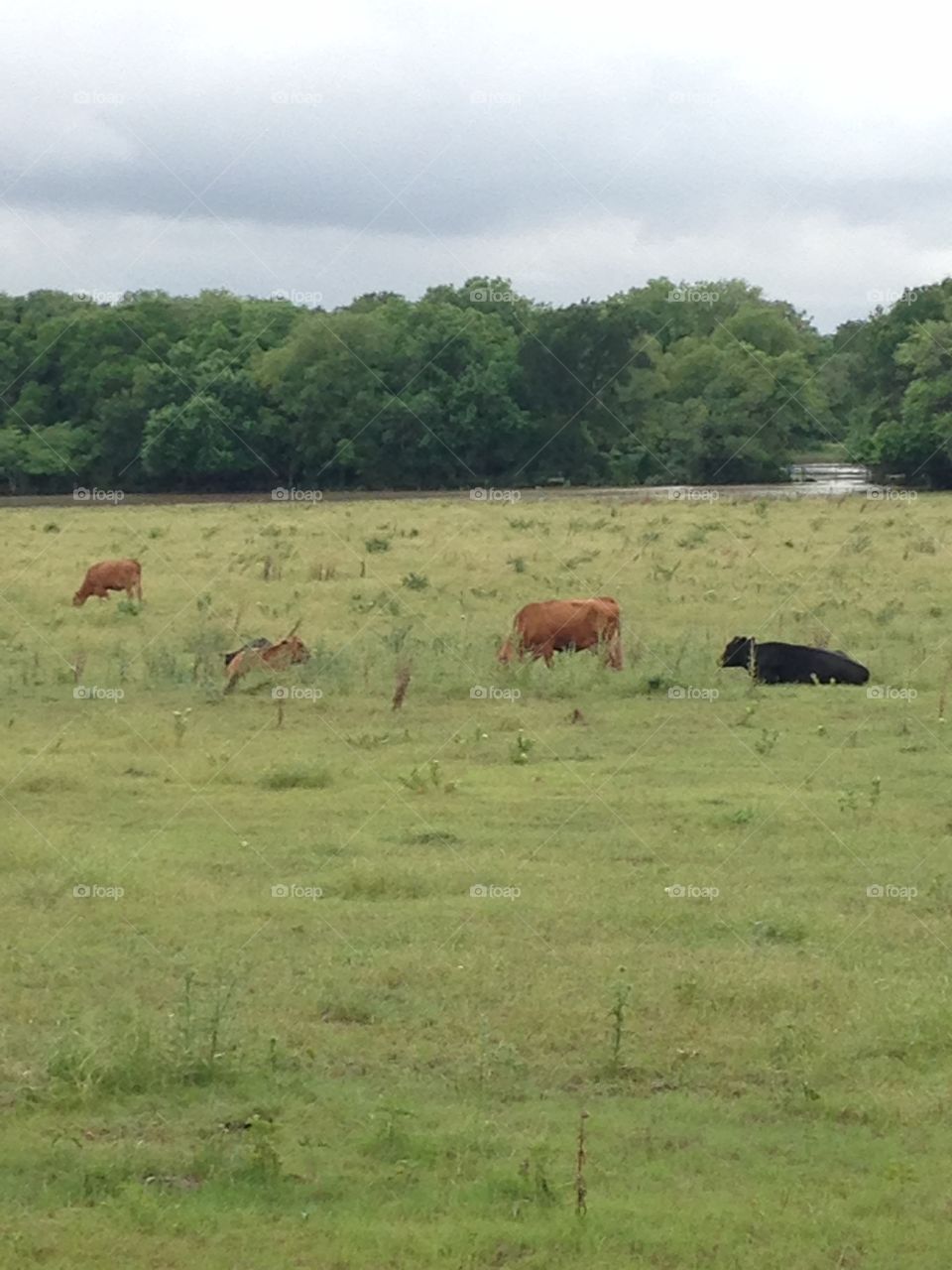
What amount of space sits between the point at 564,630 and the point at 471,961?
10.2 meters

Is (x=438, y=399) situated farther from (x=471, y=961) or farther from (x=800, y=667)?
(x=471, y=961)

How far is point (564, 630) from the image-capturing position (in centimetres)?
1905

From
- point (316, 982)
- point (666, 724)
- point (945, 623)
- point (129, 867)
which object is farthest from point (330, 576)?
point (316, 982)

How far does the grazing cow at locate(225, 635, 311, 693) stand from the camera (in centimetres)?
1752

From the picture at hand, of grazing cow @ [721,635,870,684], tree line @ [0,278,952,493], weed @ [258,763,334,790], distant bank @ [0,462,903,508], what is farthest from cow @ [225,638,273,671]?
tree line @ [0,278,952,493]

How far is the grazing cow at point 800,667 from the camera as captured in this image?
17984 mm

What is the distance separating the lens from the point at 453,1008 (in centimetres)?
840

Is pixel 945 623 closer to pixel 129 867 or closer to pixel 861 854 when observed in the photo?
pixel 861 854

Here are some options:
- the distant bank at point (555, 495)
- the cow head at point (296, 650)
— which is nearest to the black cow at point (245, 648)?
the cow head at point (296, 650)

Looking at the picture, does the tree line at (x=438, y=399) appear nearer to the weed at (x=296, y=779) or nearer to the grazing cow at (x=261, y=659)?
the grazing cow at (x=261, y=659)

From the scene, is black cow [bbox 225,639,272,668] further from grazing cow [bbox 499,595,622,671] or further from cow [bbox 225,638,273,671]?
grazing cow [bbox 499,595,622,671]

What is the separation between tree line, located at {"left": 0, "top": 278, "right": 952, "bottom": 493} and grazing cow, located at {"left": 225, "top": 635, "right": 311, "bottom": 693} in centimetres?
4266

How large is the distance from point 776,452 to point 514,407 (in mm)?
9880

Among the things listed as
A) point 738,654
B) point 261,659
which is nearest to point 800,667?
point 738,654
